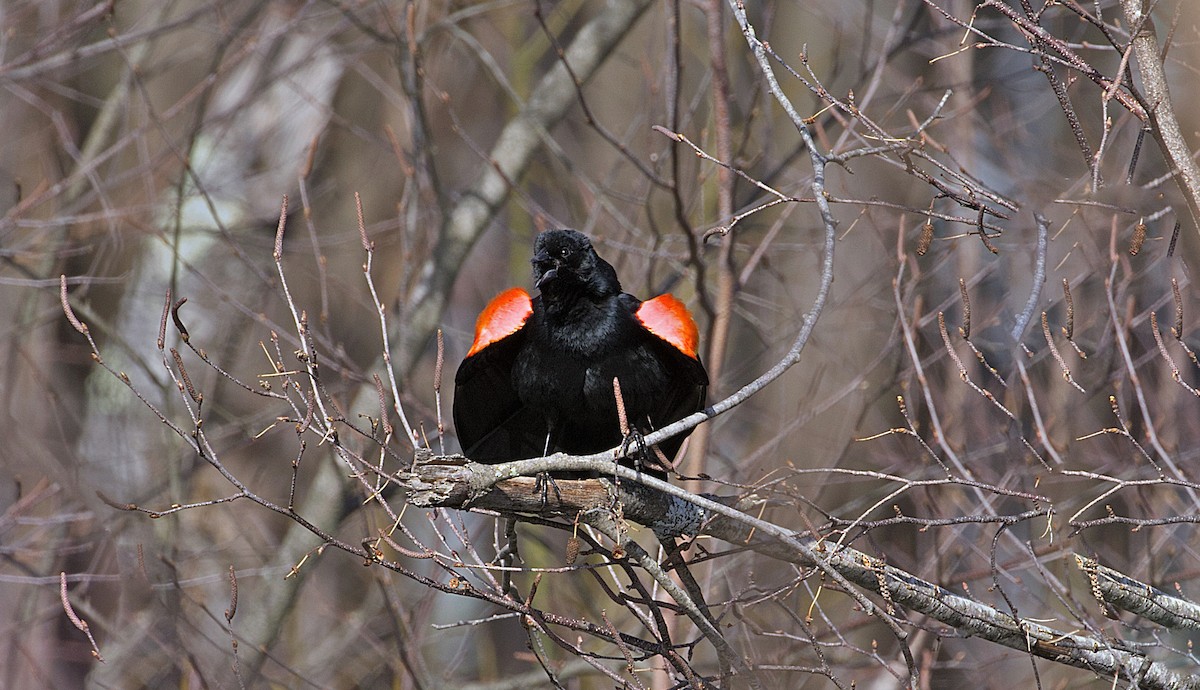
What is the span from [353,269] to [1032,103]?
24.5 ft

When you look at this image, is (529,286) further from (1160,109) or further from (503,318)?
(1160,109)

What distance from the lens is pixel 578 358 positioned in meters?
4.27

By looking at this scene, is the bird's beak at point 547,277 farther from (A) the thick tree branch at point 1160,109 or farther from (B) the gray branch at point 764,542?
(A) the thick tree branch at point 1160,109

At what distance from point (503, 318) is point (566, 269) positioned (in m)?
0.33

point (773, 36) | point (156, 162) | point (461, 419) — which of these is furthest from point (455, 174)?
point (461, 419)

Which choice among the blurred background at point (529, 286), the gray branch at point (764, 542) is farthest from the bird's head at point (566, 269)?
the gray branch at point (764, 542)

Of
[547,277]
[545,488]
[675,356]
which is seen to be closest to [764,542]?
[545,488]

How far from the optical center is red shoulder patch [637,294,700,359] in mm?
4164

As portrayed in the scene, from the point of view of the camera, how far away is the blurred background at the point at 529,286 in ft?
18.3

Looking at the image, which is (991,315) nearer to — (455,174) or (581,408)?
(581,408)

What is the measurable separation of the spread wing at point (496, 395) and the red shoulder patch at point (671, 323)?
507 mm

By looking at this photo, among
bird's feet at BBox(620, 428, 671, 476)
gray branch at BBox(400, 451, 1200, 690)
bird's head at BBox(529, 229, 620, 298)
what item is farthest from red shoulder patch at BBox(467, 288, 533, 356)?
gray branch at BBox(400, 451, 1200, 690)

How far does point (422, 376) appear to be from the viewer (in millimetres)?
10781

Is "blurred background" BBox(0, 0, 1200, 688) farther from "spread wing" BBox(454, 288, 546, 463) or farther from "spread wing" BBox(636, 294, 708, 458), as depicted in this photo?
"spread wing" BBox(636, 294, 708, 458)
